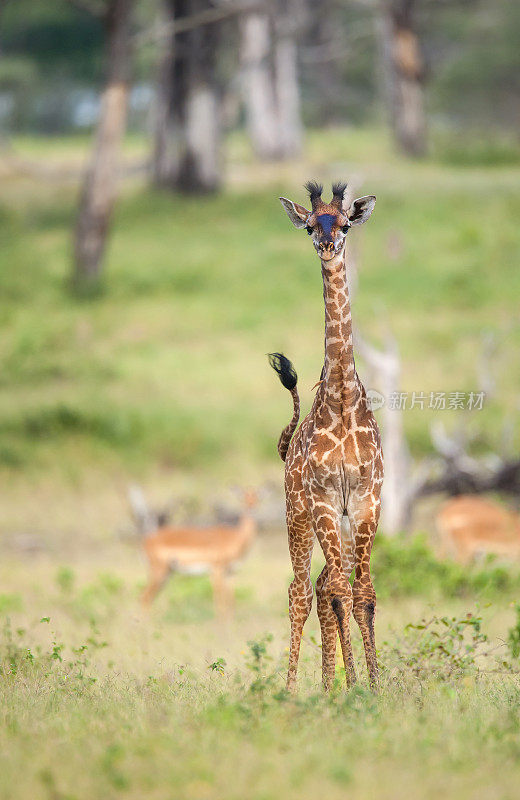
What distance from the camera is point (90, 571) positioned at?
16.8 meters

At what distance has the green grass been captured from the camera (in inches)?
842

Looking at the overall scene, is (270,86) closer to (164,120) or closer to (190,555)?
(164,120)

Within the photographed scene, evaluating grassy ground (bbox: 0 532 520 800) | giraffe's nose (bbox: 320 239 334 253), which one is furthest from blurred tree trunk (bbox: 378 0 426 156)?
giraffe's nose (bbox: 320 239 334 253)

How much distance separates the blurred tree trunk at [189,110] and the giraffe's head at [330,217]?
25985 millimetres

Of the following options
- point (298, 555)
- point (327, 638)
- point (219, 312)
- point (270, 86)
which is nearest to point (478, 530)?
point (298, 555)

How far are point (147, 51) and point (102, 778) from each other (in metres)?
48.0

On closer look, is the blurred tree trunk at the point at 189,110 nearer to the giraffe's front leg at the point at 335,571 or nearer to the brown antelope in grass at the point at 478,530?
the brown antelope in grass at the point at 478,530

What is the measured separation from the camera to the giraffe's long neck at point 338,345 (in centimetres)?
710

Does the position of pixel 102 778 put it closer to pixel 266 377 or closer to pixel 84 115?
pixel 266 377

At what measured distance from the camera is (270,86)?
39.8 meters

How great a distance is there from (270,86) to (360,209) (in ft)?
111

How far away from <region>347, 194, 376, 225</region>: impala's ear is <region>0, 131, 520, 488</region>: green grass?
1360cm

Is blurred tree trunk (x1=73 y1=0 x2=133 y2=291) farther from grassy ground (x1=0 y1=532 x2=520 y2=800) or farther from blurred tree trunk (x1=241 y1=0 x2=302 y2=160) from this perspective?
grassy ground (x1=0 y1=532 x2=520 y2=800)

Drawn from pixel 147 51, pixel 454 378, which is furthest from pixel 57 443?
pixel 147 51
